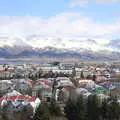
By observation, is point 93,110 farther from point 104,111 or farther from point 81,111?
point 81,111

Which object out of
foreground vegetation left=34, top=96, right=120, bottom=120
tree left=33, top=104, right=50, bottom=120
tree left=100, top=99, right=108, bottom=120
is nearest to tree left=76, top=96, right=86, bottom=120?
foreground vegetation left=34, top=96, right=120, bottom=120

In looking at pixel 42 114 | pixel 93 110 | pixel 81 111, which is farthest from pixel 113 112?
pixel 42 114

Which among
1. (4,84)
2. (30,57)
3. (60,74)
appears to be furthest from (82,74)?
(30,57)

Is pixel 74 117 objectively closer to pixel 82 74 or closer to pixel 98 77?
pixel 98 77

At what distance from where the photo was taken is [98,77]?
199 ft

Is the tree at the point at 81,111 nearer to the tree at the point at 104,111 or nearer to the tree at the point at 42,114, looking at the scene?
the tree at the point at 104,111

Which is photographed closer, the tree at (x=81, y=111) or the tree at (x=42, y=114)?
the tree at (x=42, y=114)

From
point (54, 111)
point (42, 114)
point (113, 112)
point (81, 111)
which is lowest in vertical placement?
point (113, 112)

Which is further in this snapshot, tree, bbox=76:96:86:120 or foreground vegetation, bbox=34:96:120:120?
foreground vegetation, bbox=34:96:120:120

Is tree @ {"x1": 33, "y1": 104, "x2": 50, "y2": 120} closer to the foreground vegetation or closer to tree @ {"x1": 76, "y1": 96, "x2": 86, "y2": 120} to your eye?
the foreground vegetation

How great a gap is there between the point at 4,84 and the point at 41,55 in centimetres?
13203

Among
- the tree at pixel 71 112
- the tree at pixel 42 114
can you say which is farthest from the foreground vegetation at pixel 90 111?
the tree at pixel 42 114

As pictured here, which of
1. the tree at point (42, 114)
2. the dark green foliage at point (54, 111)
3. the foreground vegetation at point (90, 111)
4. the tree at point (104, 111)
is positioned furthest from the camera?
the tree at point (104, 111)

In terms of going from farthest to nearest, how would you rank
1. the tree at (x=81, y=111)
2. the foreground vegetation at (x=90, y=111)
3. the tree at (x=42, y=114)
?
the foreground vegetation at (x=90, y=111) → the tree at (x=81, y=111) → the tree at (x=42, y=114)
